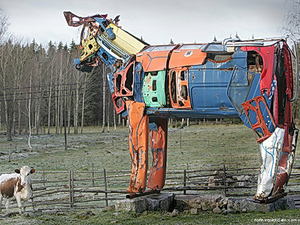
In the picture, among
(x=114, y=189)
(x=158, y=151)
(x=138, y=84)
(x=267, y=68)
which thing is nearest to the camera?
(x=267, y=68)

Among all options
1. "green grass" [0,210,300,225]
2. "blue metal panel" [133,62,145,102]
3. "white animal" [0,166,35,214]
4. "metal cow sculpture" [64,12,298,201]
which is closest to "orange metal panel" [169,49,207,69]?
"metal cow sculpture" [64,12,298,201]

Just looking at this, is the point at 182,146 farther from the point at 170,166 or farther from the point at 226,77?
the point at 226,77

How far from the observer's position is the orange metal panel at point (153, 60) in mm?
7684

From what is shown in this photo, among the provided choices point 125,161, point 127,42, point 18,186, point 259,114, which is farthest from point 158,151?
point 125,161

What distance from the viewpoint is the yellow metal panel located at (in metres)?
8.48

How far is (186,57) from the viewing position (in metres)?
7.49

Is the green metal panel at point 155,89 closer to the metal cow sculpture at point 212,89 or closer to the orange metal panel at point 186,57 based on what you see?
the metal cow sculpture at point 212,89

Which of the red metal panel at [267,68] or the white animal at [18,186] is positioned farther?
the white animal at [18,186]

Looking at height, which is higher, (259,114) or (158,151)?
(259,114)

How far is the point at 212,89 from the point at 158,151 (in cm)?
227

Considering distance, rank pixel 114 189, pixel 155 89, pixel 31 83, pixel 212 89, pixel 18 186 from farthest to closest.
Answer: pixel 31 83
pixel 114 189
pixel 155 89
pixel 18 186
pixel 212 89

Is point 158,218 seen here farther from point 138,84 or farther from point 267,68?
point 267,68

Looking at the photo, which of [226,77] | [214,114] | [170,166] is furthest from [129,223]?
[170,166]

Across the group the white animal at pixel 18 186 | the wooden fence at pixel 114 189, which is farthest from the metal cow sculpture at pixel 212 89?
the white animal at pixel 18 186
